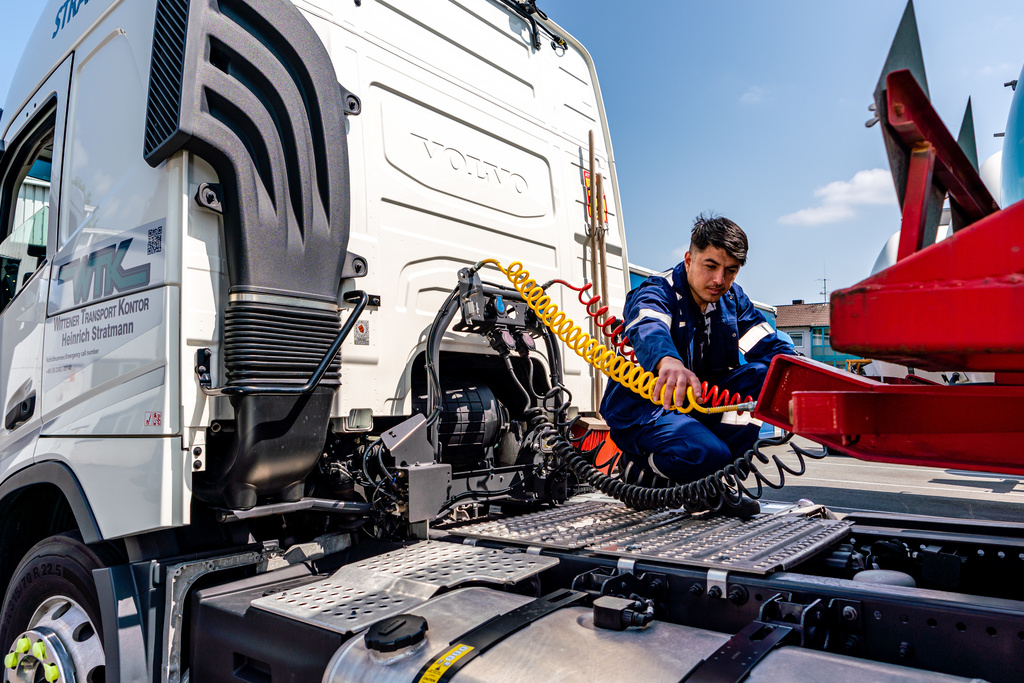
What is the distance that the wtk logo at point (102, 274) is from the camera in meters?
2.31

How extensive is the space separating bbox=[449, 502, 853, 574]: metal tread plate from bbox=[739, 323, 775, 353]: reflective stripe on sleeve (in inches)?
30.9

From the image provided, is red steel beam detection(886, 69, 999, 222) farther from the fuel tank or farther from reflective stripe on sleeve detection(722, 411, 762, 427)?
reflective stripe on sleeve detection(722, 411, 762, 427)

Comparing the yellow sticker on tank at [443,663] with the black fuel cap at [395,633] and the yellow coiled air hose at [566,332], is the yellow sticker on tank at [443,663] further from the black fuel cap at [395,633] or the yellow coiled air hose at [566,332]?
the yellow coiled air hose at [566,332]

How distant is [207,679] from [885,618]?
1.97 meters

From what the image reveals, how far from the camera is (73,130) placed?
9.25ft

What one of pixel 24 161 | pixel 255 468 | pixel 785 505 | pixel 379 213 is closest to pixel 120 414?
pixel 255 468

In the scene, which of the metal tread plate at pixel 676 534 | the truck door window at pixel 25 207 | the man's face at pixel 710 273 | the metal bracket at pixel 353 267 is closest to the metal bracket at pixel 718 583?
the metal tread plate at pixel 676 534

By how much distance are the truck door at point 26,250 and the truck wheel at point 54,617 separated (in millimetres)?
465

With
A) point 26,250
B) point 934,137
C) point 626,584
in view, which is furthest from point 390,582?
point 26,250

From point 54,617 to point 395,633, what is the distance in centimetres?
170

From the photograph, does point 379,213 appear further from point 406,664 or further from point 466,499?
point 406,664

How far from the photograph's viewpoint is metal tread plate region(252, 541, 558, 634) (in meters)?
1.88

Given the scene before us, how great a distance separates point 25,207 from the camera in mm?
3562

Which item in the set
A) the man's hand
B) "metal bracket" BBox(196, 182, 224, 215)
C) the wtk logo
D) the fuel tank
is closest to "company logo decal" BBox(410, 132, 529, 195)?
"metal bracket" BBox(196, 182, 224, 215)
